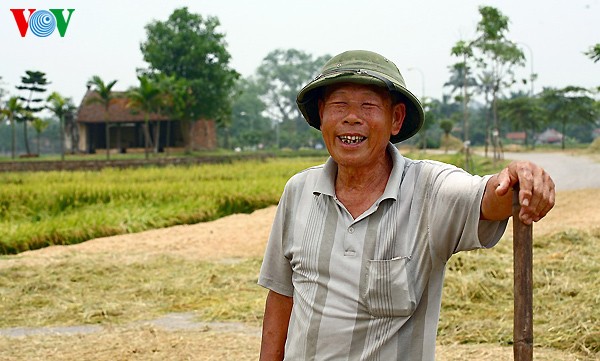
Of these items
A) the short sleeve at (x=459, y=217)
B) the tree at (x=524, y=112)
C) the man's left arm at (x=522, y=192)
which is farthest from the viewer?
the tree at (x=524, y=112)

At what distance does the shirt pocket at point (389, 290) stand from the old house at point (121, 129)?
30862mm

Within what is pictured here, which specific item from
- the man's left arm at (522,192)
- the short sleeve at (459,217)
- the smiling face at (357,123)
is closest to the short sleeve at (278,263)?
the smiling face at (357,123)

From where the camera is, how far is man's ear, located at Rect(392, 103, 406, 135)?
5.87 ft

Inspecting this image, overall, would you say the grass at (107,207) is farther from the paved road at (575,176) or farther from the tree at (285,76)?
the tree at (285,76)

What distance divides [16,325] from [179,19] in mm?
31393

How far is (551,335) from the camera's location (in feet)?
12.6

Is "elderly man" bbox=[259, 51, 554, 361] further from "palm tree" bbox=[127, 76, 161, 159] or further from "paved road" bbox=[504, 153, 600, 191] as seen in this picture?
"palm tree" bbox=[127, 76, 161, 159]

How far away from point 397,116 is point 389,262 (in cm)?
37

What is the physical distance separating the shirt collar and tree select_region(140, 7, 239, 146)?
32.2 meters

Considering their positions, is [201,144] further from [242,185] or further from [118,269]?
[118,269]

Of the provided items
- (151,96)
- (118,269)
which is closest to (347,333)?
(118,269)

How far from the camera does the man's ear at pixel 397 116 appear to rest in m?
1.79

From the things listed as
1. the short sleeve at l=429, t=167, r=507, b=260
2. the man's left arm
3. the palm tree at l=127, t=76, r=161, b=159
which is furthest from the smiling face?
the palm tree at l=127, t=76, r=161, b=159

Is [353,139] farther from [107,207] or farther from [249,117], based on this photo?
[249,117]
